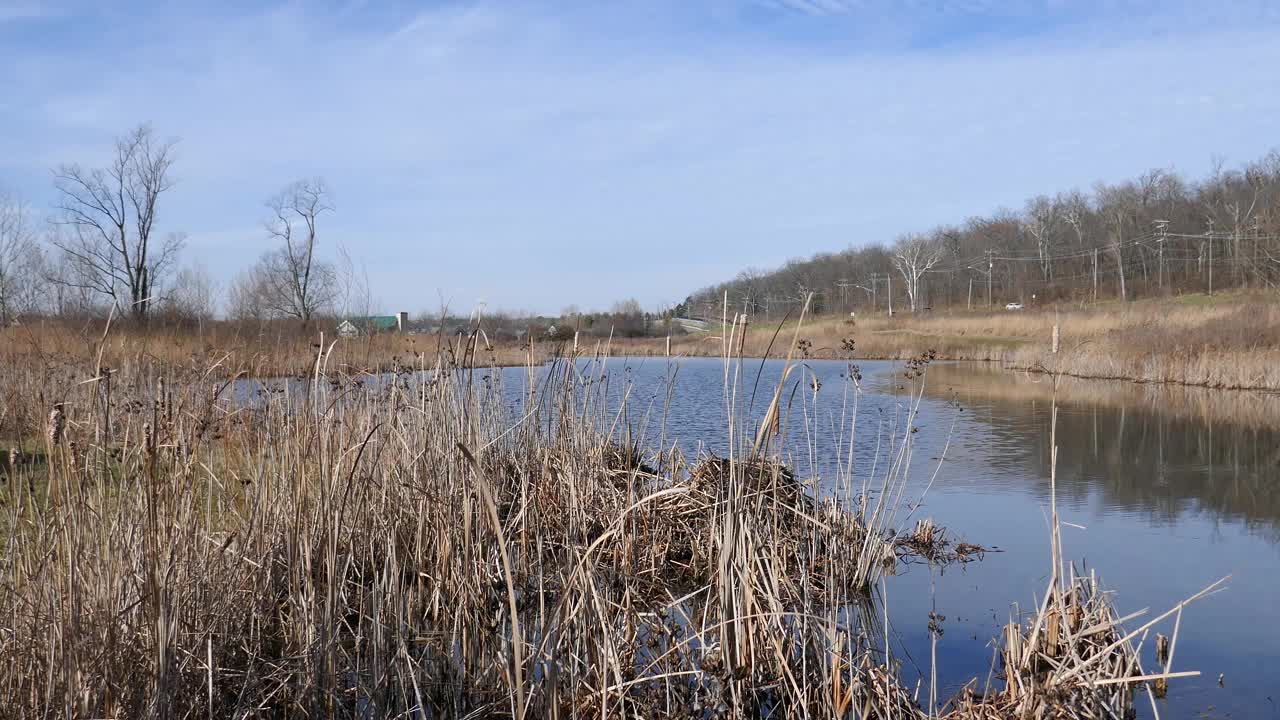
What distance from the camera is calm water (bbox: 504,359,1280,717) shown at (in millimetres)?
4207

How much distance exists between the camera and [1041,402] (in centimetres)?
1505

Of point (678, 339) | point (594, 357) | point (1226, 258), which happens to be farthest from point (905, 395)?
point (1226, 258)

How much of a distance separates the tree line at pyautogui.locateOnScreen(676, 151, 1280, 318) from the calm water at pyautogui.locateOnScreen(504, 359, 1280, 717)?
2915 cm

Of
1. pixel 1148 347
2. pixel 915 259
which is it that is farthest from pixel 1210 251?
pixel 1148 347

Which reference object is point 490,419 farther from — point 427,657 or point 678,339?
point 678,339

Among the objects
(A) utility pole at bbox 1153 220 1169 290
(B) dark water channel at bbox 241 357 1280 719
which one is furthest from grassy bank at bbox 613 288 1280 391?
(A) utility pole at bbox 1153 220 1169 290

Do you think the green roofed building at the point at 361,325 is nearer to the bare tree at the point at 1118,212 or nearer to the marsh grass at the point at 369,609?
the marsh grass at the point at 369,609

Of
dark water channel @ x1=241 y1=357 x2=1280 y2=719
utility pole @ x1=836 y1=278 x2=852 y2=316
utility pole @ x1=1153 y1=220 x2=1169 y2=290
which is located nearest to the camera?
dark water channel @ x1=241 y1=357 x2=1280 y2=719

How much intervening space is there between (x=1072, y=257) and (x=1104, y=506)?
5390 cm

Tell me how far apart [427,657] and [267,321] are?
8.97ft

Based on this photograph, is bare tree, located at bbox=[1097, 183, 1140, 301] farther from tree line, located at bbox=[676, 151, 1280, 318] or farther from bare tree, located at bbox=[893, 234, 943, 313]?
bare tree, located at bbox=[893, 234, 943, 313]

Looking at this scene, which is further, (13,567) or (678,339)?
(678,339)

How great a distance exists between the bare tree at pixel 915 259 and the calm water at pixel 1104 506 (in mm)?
43935

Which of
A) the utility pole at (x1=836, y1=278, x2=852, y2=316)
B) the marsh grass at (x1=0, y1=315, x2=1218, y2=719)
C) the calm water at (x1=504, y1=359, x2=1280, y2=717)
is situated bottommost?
the calm water at (x1=504, y1=359, x2=1280, y2=717)
